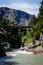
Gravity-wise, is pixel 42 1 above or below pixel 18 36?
above

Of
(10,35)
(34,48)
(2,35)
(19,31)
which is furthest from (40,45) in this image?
(19,31)

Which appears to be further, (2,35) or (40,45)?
(2,35)

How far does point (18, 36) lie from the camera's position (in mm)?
96062

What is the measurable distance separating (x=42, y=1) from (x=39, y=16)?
4993 mm

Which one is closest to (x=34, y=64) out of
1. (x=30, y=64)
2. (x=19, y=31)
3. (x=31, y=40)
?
(x=30, y=64)

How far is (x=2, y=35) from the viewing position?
81625 mm

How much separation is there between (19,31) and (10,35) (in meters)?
7.82

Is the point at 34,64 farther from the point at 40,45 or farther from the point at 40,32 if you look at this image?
the point at 40,32

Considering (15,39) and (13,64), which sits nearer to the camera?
(13,64)

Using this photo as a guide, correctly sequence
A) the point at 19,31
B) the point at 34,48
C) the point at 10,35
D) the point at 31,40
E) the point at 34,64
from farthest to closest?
the point at 19,31 → the point at 10,35 → the point at 31,40 → the point at 34,48 → the point at 34,64

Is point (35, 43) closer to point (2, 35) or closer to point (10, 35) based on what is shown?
point (2, 35)

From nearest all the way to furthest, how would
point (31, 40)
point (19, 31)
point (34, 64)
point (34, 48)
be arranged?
point (34, 64) → point (34, 48) → point (31, 40) → point (19, 31)

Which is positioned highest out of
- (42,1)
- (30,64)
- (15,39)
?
(42,1)

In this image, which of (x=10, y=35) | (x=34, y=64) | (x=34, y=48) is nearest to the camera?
(x=34, y=64)
